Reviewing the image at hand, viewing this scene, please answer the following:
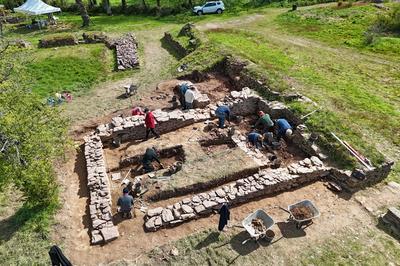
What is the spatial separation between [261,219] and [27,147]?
888 centimetres

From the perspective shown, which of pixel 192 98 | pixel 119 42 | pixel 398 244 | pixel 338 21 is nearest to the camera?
pixel 398 244

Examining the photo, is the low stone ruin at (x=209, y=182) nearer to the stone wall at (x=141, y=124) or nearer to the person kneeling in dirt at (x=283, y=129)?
the stone wall at (x=141, y=124)

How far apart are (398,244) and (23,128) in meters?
14.1

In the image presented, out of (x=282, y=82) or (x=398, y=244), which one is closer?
(x=398, y=244)

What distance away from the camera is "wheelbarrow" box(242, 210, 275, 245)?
12359mm

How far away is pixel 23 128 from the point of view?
12.9 metres

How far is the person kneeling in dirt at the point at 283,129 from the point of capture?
Answer: 58.2 ft

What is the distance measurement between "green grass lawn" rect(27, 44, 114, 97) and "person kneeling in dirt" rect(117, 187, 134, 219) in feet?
44.5

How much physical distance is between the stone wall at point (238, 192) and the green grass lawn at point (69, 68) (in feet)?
48.2

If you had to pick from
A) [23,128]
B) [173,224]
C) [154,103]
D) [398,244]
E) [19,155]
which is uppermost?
[23,128]

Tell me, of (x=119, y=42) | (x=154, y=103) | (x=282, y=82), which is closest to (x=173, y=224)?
(x=154, y=103)

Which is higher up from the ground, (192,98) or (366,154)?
(192,98)

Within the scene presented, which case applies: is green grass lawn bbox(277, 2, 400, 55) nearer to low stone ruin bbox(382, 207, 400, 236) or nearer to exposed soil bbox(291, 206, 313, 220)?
low stone ruin bbox(382, 207, 400, 236)

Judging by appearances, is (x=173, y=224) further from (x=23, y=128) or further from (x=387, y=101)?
(x=387, y=101)
